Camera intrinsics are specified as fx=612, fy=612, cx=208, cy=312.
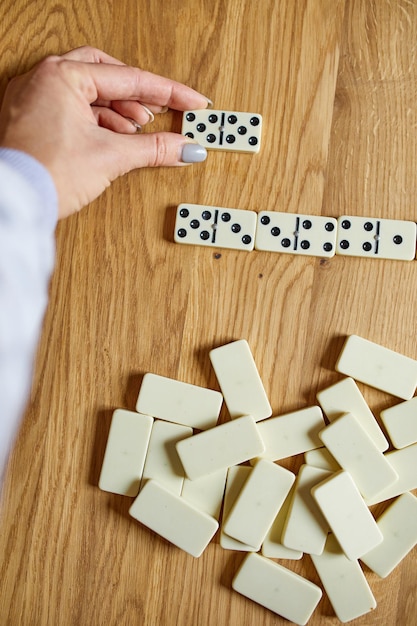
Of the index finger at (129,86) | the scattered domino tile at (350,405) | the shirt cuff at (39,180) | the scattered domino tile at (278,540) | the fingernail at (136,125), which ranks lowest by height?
the scattered domino tile at (278,540)

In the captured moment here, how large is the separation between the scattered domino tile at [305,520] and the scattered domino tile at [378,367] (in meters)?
0.16

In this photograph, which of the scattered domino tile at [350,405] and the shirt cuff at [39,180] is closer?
the shirt cuff at [39,180]

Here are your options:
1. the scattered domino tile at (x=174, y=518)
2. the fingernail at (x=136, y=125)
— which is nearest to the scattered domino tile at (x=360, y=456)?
the scattered domino tile at (x=174, y=518)

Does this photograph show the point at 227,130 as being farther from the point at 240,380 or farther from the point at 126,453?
the point at 126,453

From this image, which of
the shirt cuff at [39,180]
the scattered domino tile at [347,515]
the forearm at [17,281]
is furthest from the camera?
the scattered domino tile at [347,515]

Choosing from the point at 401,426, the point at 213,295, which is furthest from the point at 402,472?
the point at 213,295

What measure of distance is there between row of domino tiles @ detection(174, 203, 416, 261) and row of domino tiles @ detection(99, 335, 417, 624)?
15 cm

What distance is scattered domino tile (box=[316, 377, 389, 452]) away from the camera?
945mm

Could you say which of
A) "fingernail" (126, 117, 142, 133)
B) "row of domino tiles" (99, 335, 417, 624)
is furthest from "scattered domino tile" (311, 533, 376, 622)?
"fingernail" (126, 117, 142, 133)

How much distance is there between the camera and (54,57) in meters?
0.94

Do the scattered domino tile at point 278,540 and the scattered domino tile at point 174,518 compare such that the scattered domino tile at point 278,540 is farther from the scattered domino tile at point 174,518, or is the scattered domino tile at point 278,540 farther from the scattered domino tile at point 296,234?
the scattered domino tile at point 296,234

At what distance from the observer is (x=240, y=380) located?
96 centimetres

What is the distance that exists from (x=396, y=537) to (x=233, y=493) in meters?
0.26

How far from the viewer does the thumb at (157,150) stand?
0.93m
